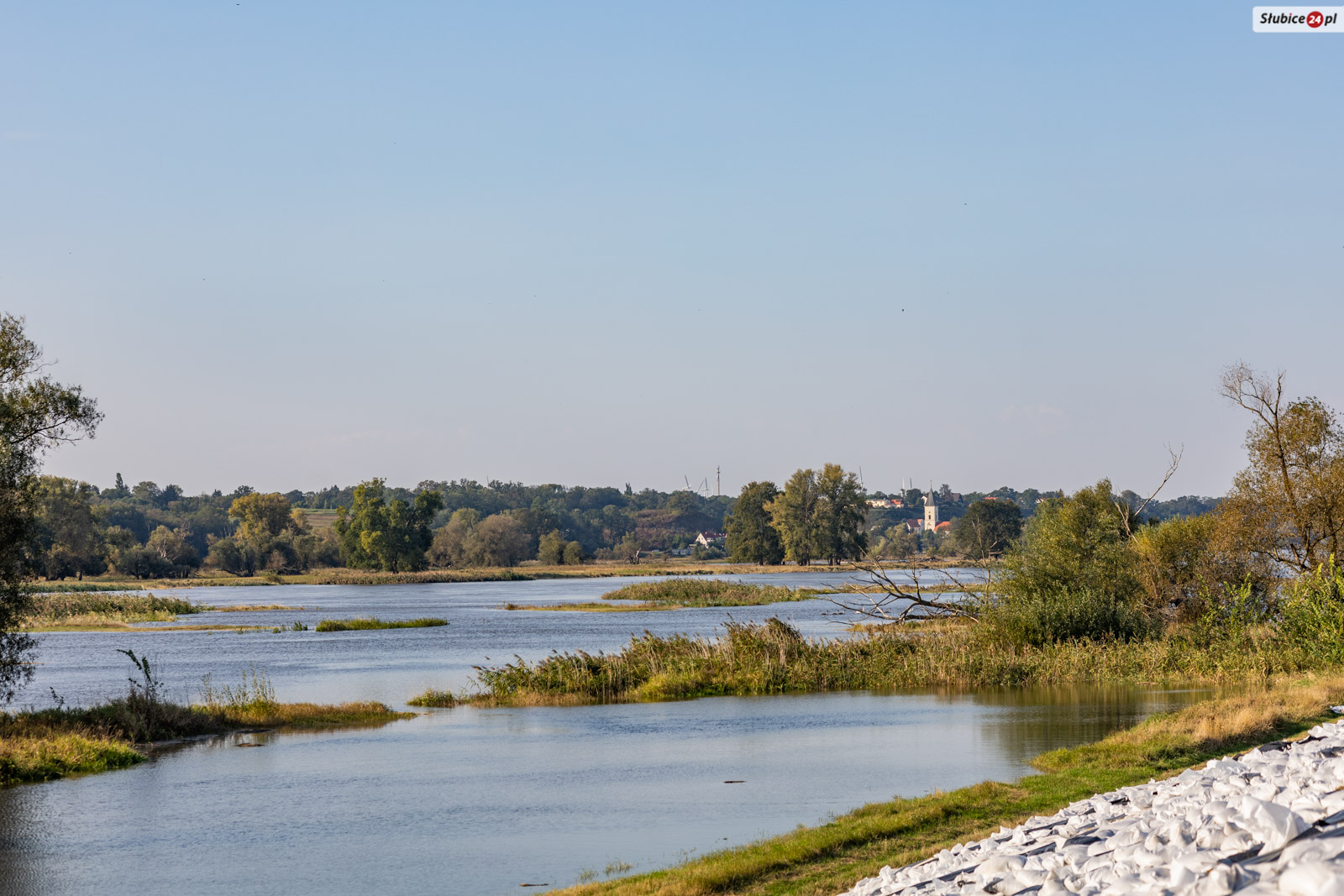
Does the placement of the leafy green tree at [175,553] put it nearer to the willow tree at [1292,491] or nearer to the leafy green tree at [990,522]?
the leafy green tree at [990,522]

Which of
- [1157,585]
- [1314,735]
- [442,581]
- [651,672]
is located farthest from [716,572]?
[1314,735]

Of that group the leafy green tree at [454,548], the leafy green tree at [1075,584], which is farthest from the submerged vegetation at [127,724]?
the leafy green tree at [454,548]

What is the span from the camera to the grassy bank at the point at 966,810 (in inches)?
476

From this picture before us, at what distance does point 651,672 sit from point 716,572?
107137mm

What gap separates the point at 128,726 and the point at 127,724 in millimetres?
46

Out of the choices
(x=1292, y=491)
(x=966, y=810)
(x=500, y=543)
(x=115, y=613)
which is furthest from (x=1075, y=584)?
(x=500, y=543)

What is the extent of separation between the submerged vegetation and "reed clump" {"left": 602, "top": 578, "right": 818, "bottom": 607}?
190 ft

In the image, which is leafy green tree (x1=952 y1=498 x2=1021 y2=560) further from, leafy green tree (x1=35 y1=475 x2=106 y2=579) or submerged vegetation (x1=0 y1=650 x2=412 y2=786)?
submerged vegetation (x1=0 y1=650 x2=412 y2=786)

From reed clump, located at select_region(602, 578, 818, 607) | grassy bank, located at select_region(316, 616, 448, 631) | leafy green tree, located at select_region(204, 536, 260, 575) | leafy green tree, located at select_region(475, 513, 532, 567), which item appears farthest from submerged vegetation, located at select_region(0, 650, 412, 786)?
leafy green tree, located at select_region(475, 513, 532, 567)

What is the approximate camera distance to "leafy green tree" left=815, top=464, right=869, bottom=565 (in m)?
151

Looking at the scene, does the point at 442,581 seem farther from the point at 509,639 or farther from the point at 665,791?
the point at 665,791

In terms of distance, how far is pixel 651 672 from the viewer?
35625 millimetres

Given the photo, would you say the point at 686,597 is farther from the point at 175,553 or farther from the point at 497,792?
the point at 175,553

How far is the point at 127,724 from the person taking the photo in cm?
2611
